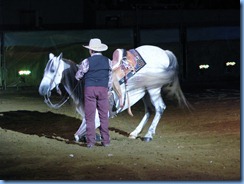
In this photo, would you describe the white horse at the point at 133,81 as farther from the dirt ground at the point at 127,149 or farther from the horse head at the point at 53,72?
the dirt ground at the point at 127,149

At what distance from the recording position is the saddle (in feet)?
22.6

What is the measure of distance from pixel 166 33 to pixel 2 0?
7590 millimetres

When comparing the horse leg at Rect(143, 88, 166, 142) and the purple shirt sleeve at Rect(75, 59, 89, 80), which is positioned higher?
the purple shirt sleeve at Rect(75, 59, 89, 80)

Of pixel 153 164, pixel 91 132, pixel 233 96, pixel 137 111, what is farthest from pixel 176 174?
pixel 233 96

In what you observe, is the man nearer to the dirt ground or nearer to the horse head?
the dirt ground

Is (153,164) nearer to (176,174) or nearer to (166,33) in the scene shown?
(176,174)

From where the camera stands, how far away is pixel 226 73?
44.0ft

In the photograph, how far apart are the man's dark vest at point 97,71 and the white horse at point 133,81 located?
0.45 meters

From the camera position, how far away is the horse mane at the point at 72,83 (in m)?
7.00

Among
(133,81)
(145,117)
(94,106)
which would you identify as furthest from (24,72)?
(94,106)

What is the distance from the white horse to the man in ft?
0.94

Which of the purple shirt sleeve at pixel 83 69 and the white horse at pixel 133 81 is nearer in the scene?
the purple shirt sleeve at pixel 83 69

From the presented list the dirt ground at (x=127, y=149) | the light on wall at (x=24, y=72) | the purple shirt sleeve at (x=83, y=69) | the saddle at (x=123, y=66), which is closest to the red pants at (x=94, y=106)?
the purple shirt sleeve at (x=83, y=69)

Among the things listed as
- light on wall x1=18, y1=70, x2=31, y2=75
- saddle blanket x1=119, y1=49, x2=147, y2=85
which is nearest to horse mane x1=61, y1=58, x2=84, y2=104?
saddle blanket x1=119, y1=49, x2=147, y2=85
